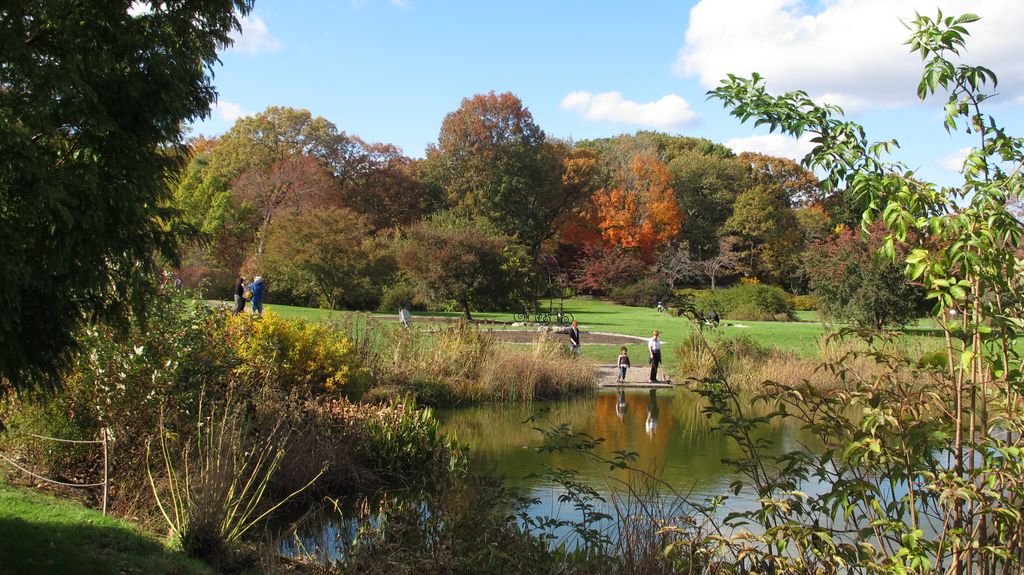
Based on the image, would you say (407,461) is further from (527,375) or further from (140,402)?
(527,375)

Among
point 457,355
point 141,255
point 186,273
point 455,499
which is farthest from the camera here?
point 186,273

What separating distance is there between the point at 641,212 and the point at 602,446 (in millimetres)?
41790

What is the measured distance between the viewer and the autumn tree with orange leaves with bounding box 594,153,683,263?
173 ft

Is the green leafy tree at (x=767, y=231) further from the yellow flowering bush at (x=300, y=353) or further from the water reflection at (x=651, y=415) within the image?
the yellow flowering bush at (x=300, y=353)

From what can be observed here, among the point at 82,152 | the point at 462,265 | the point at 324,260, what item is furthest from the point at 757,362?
the point at 324,260

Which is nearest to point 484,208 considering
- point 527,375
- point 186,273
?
point 186,273

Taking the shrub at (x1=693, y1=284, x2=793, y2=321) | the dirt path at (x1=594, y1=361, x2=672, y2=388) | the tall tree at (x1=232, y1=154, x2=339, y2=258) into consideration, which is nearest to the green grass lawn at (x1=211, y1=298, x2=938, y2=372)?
the dirt path at (x1=594, y1=361, x2=672, y2=388)

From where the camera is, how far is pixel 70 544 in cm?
592

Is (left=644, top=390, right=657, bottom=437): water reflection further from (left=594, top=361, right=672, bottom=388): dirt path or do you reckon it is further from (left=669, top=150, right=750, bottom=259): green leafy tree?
(left=669, top=150, right=750, bottom=259): green leafy tree

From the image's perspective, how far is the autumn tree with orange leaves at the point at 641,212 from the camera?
52.7 meters

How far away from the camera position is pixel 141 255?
465 cm

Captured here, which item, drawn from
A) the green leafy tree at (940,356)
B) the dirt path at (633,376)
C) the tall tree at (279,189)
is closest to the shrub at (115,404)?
the green leafy tree at (940,356)

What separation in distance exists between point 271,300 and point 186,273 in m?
3.42

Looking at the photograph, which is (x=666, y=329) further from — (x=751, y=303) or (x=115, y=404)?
(x=115, y=404)
